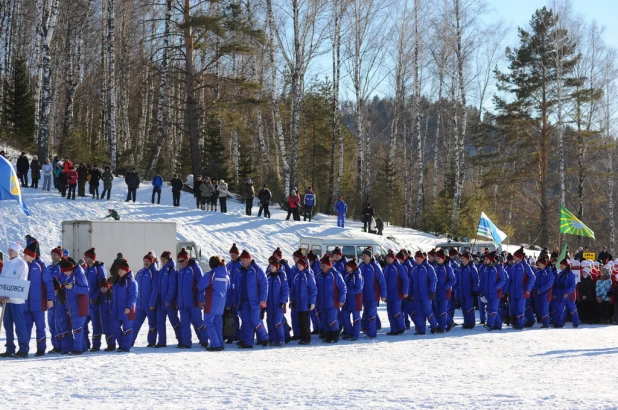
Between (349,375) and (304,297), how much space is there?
3.99 m

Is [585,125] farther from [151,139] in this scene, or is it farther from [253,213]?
[151,139]

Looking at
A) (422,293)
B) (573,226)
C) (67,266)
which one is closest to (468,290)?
(422,293)

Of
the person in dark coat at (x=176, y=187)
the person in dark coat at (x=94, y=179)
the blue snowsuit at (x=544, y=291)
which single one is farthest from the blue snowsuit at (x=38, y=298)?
the person in dark coat at (x=176, y=187)

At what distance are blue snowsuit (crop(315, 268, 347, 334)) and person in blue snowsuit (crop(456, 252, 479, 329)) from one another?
3.90 metres

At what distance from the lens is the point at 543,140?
133 feet

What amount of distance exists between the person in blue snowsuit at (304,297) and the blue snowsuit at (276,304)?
1.30 ft

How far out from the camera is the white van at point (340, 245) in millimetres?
23297

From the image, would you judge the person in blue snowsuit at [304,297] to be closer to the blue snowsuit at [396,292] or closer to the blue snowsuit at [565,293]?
the blue snowsuit at [396,292]

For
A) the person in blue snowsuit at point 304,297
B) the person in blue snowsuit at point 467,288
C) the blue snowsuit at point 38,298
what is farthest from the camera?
the person in blue snowsuit at point 467,288

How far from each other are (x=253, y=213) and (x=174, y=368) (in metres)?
24.7

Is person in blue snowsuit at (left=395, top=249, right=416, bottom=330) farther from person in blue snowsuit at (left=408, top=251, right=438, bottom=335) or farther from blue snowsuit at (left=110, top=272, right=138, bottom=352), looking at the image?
blue snowsuit at (left=110, top=272, right=138, bottom=352)

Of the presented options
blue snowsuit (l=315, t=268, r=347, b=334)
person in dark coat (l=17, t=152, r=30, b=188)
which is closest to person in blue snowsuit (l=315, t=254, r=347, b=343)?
blue snowsuit (l=315, t=268, r=347, b=334)

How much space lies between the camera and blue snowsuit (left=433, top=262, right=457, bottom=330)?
55.5 feet

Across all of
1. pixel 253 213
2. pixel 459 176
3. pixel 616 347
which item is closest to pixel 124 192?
pixel 253 213
